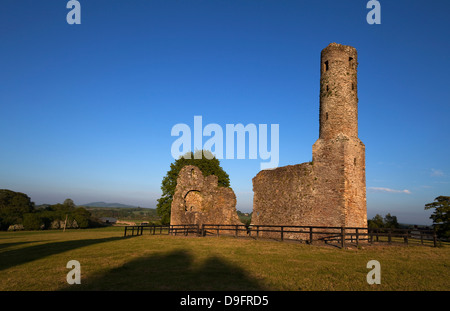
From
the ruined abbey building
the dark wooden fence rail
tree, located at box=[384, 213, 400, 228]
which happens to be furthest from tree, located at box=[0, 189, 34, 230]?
tree, located at box=[384, 213, 400, 228]

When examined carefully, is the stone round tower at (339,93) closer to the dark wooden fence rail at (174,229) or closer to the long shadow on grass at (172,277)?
the dark wooden fence rail at (174,229)

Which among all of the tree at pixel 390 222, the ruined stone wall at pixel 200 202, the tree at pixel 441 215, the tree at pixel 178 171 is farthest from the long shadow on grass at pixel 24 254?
the tree at pixel 390 222

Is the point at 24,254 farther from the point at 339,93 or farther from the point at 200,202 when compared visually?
the point at 339,93

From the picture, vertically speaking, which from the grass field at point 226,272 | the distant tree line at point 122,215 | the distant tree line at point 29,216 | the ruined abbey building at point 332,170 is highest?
the ruined abbey building at point 332,170

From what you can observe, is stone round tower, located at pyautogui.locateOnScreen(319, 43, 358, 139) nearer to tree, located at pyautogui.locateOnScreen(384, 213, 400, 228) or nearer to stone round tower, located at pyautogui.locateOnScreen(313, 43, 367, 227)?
stone round tower, located at pyautogui.locateOnScreen(313, 43, 367, 227)

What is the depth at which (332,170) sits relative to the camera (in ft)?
58.7

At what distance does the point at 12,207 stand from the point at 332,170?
52.6m

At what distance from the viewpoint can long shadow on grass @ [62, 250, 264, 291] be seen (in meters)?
5.98

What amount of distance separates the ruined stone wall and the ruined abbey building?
3.40 meters

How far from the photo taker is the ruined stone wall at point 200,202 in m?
22.0
